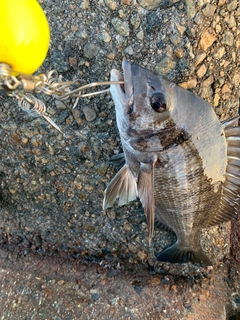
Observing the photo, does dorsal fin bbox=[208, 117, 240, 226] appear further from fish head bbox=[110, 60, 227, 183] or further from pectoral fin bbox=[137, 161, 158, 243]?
pectoral fin bbox=[137, 161, 158, 243]

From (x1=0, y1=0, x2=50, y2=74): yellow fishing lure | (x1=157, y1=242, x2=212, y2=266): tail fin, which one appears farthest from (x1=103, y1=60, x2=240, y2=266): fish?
(x1=0, y1=0, x2=50, y2=74): yellow fishing lure

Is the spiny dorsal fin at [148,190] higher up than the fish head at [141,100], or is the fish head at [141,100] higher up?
the fish head at [141,100]

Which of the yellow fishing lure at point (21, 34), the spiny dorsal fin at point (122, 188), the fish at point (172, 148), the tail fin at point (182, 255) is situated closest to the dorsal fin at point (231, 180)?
the fish at point (172, 148)

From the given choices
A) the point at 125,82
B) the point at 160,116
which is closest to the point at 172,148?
the point at 160,116

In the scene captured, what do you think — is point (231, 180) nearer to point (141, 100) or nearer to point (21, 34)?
point (141, 100)

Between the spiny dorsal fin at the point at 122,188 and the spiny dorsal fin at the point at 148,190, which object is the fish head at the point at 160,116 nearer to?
the spiny dorsal fin at the point at 148,190

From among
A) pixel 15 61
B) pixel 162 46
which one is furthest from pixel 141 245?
pixel 15 61

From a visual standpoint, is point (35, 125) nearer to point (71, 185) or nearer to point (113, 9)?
point (71, 185)
